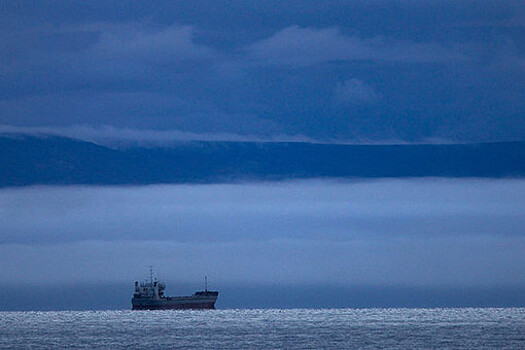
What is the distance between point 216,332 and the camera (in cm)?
16438

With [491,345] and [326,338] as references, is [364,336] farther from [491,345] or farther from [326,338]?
[491,345]

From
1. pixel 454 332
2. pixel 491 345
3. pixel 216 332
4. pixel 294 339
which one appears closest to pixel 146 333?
pixel 216 332

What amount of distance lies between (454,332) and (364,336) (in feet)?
48.3

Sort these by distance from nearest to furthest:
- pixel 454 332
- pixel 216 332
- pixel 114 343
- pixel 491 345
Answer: pixel 491 345 → pixel 114 343 → pixel 454 332 → pixel 216 332

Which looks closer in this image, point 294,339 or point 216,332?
point 294,339

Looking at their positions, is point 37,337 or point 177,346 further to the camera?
point 37,337

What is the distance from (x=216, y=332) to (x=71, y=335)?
20.1 m

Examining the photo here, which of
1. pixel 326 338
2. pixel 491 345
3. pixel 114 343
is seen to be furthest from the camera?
pixel 326 338

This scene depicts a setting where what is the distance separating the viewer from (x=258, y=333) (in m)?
160

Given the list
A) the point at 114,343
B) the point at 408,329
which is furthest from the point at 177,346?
the point at 408,329

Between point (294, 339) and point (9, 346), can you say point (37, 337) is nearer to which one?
point (9, 346)

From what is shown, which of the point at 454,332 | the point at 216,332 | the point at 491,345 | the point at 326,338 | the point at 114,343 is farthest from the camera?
the point at 216,332

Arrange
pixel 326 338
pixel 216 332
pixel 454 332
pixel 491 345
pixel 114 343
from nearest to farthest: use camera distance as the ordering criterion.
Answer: pixel 491 345
pixel 114 343
pixel 326 338
pixel 454 332
pixel 216 332

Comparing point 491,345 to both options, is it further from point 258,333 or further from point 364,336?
point 258,333
